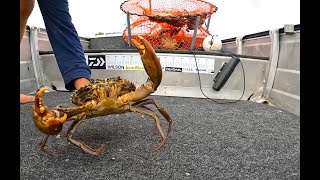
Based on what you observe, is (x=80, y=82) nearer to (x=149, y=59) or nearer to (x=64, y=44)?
(x=64, y=44)

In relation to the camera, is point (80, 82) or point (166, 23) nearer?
point (80, 82)

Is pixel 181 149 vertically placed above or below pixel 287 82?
below

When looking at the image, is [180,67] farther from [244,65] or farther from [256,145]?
[256,145]

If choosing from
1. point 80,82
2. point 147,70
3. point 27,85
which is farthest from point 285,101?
point 27,85

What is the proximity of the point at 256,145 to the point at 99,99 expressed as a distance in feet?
2.86

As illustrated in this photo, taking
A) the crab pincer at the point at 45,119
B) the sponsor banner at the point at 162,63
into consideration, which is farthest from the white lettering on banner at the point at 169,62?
the crab pincer at the point at 45,119

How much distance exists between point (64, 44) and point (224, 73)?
1.69 m

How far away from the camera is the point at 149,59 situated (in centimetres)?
137

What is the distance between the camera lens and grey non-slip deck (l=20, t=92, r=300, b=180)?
1.22 meters

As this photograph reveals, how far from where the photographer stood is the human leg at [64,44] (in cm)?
166

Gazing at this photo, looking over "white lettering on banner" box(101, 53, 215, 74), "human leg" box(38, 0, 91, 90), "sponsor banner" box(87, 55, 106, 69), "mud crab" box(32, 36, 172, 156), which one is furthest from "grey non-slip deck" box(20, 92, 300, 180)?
"sponsor banner" box(87, 55, 106, 69)

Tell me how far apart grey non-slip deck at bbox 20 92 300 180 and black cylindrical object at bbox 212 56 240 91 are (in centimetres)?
60

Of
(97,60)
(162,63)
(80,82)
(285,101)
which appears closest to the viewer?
(80,82)
